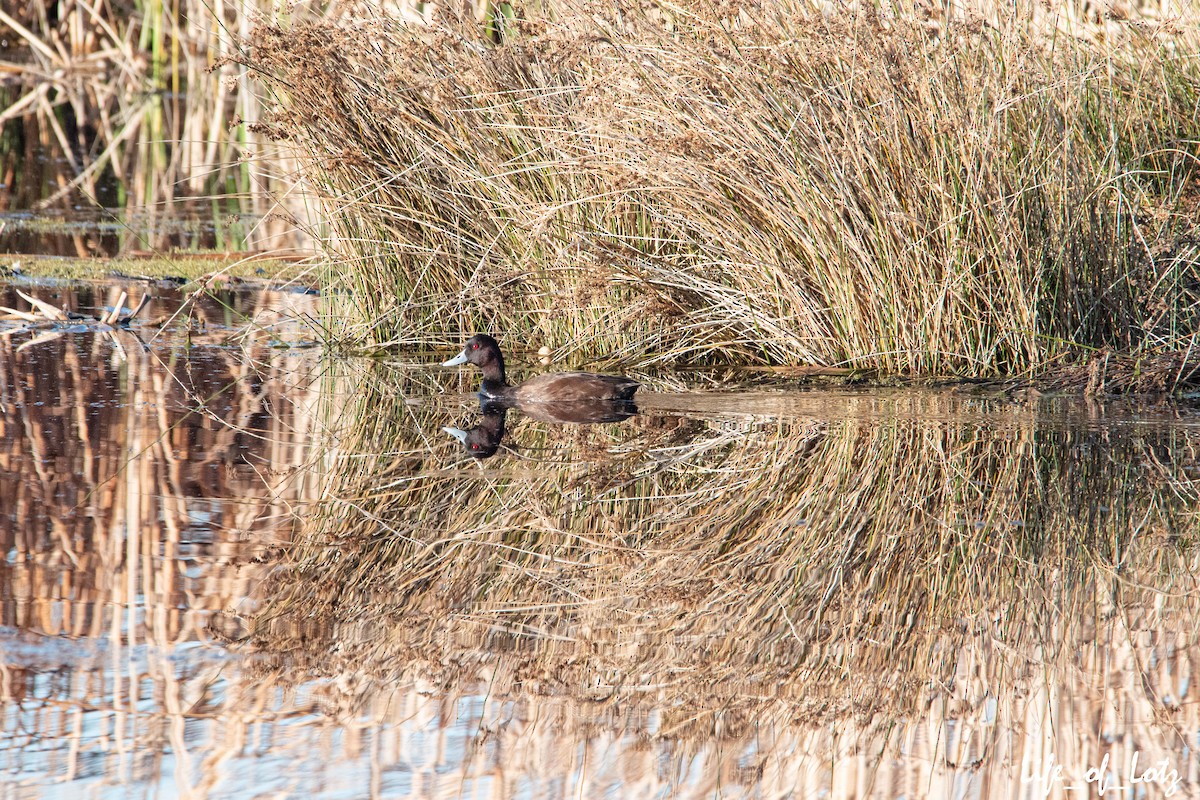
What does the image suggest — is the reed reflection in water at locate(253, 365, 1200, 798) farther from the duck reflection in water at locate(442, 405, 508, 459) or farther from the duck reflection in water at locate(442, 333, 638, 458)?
the duck reflection in water at locate(442, 333, 638, 458)

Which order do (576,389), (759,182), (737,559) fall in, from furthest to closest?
(759,182), (576,389), (737,559)

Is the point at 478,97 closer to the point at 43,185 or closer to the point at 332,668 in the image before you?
the point at 332,668

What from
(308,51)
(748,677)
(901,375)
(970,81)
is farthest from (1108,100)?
(748,677)

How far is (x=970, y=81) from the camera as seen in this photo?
643cm

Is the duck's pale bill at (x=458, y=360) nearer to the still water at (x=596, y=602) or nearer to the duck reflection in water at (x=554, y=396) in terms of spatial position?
the duck reflection in water at (x=554, y=396)

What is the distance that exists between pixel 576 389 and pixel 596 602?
2720 millimetres

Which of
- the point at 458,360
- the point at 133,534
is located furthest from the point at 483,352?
the point at 133,534

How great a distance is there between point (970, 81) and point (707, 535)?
280cm

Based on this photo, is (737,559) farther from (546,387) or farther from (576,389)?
(546,387)

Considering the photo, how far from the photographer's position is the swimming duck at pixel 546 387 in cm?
655

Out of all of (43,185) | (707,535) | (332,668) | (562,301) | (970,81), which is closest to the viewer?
(332,668)

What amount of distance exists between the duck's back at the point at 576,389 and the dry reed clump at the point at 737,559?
48cm

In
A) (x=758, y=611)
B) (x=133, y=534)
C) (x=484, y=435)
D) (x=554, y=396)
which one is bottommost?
(x=758, y=611)

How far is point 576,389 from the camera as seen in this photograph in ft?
21.5
